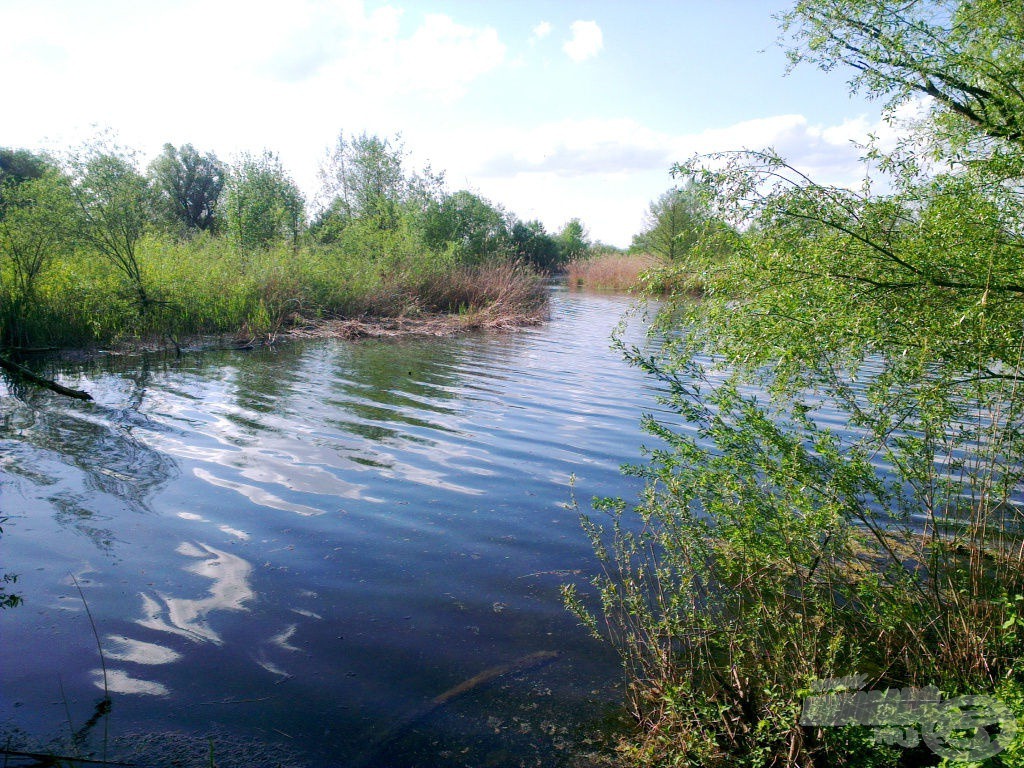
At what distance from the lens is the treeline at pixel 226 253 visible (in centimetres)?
1359

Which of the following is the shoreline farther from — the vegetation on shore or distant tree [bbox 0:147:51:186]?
distant tree [bbox 0:147:51:186]

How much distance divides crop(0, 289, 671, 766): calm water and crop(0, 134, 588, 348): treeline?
4.46 metres

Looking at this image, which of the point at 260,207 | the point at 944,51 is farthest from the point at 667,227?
the point at 944,51

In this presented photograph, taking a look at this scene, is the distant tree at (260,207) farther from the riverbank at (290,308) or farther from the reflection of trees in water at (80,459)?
the reflection of trees in water at (80,459)

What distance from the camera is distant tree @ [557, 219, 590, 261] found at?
55.3m

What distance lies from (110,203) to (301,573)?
12630 mm

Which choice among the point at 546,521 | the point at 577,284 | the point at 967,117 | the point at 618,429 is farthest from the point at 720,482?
the point at 577,284

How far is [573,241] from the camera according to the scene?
66.4 meters

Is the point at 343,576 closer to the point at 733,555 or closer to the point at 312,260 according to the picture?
the point at 733,555

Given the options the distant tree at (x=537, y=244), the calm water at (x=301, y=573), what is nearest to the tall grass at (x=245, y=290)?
the calm water at (x=301, y=573)

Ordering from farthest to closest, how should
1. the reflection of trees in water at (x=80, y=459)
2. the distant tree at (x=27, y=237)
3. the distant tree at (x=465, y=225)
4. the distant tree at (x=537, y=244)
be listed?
the distant tree at (x=537, y=244)
the distant tree at (x=465, y=225)
the distant tree at (x=27, y=237)
the reflection of trees in water at (x=80, y=459)

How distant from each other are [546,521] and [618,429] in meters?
3.74

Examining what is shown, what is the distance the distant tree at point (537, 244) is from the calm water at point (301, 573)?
37.1m

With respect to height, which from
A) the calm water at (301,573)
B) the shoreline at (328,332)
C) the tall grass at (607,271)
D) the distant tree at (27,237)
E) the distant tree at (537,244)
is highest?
the distant tree at (537,244)
